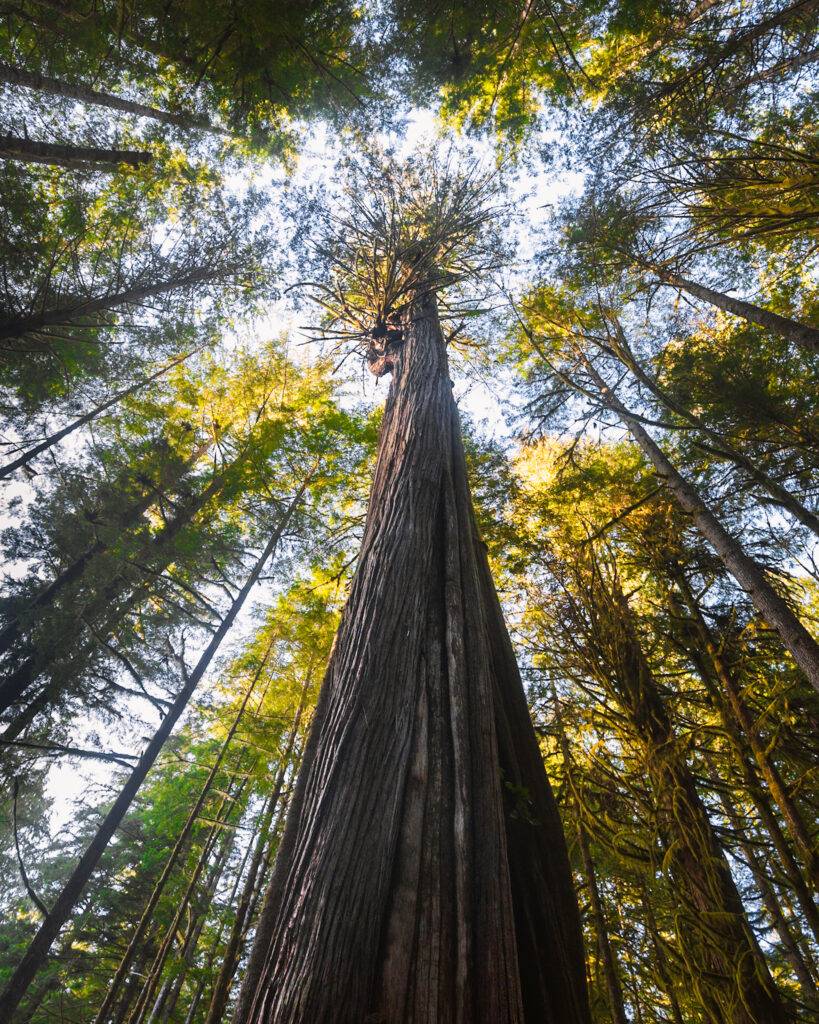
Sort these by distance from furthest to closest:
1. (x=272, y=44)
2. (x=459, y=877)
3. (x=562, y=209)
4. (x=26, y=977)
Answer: (x=562, y=209)
(x=272, y=44)
(x=26, y=977)
(x=459, y=877)

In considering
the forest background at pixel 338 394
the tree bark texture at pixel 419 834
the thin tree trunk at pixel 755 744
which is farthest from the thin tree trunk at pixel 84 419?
the thin tree trunk at pixel 755 744

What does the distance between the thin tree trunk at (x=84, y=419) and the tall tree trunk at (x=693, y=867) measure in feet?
24.4

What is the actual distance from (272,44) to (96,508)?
6.17 metres

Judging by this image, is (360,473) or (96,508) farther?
(360,473)

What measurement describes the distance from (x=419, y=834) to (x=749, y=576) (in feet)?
13.7

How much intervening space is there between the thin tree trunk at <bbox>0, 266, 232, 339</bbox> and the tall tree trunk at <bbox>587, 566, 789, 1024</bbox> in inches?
263

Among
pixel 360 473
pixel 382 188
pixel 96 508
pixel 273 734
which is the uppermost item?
pixel 382 188

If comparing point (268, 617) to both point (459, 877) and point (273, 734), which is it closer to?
point (273, 734)

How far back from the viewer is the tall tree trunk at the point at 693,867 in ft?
6.46

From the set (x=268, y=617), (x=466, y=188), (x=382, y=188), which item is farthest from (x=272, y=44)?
(x=268, y=617)

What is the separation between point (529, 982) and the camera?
1.22 meters

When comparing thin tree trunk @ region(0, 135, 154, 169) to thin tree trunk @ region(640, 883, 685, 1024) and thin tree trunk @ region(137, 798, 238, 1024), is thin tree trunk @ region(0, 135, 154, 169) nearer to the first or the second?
thin tree trunk @ region(137, 798, 238, 1024)

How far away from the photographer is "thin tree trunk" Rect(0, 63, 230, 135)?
17.4 feet

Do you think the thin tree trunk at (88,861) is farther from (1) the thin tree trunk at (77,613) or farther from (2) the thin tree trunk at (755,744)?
(2) the thin tree trunk at (755,744)
